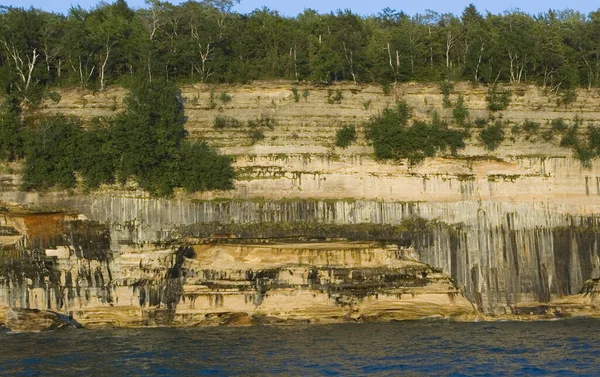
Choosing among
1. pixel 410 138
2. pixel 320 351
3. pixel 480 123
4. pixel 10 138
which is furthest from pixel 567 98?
pixel 10 138

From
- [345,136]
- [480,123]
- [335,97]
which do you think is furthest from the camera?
[335,97]

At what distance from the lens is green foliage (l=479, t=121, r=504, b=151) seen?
3891cm

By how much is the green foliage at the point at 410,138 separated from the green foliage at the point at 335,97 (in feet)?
6.26

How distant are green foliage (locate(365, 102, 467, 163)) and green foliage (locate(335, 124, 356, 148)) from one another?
70cm

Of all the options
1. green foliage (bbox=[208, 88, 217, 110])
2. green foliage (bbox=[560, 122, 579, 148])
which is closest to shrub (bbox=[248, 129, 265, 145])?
green foliage (bbox=[208, 88, 217, 110])

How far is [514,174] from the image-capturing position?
38.2m

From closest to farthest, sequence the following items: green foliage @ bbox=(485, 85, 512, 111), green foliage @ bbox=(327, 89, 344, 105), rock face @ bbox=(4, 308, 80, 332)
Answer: rock face @ bbox=(4, 308, 80, 332) → green foliage @ bbox=(327, 89, 344, 105) → green foliage @ bbox=(485, 85, 512, 111)

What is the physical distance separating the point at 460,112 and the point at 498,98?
2.07 meters

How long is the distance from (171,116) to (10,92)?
7.91 m

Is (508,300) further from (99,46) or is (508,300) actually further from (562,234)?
(99,46)

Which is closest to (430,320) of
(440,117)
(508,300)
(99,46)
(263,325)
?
(508,300)

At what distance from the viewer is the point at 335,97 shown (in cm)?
4034

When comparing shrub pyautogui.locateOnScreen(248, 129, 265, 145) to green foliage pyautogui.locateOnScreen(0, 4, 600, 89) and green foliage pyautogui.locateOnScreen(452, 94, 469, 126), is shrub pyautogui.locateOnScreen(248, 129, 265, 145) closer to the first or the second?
green foliage pyautogui.locateOnScreen(0, 4, 600, 89)

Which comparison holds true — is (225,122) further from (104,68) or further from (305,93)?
(104,68)
